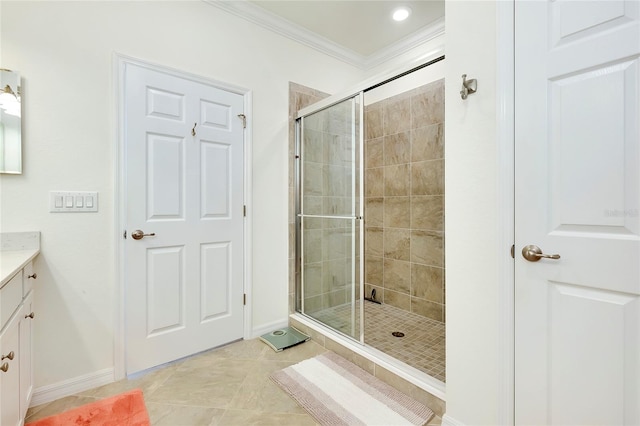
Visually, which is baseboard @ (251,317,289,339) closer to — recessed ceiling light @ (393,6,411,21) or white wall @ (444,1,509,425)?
white wall @ (444,1,509,425)

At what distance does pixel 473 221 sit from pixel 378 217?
1978 mm

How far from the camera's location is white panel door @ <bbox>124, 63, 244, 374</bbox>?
197cm

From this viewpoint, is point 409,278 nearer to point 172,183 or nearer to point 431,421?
point 431,421

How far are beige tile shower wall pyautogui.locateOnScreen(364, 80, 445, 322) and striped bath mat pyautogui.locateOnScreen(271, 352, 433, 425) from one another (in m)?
1.23

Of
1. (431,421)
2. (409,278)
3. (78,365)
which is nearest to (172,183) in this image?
(78,365)

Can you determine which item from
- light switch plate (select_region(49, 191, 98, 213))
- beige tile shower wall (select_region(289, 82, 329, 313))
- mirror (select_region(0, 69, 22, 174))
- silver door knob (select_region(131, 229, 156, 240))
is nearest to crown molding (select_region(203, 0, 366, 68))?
beige tile shower wall (select_region(289, 82, 329, 313))

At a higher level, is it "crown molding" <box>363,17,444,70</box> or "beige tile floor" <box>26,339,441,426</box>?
"crown molding" <box>363,17,444,70</box>

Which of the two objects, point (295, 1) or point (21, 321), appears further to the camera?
point (295, 1)

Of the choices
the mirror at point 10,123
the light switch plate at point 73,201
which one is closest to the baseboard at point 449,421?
the light switch plate at point 73,201

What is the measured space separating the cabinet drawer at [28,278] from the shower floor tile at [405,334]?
6.32 ft

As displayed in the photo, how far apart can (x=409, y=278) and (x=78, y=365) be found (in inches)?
108

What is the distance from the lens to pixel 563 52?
3.64ft

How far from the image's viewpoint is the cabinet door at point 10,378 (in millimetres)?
1062

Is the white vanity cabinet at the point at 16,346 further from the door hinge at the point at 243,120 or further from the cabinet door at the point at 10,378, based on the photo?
the door hinge at the point at 243,120
